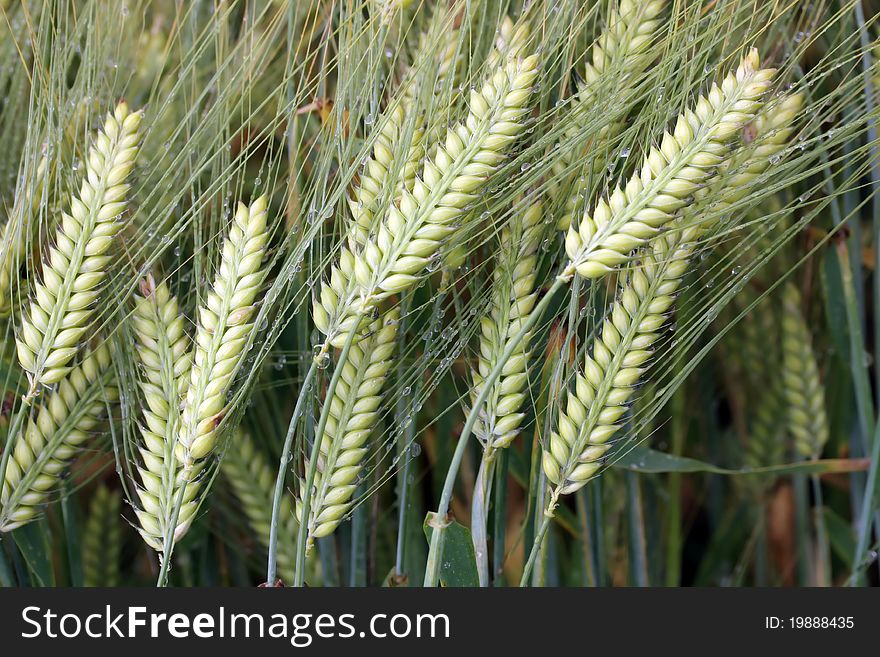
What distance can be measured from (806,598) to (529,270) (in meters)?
0.39

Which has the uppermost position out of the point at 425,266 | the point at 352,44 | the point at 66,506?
the point at 352,44

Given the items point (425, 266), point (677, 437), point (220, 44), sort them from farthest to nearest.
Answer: point (677, 437)
point (220, 44)
point (425, 266)

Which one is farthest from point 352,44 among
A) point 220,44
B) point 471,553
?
point 471,553

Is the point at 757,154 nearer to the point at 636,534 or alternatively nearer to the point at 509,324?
the point at 509,324

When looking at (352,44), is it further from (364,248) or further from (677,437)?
(677,437)

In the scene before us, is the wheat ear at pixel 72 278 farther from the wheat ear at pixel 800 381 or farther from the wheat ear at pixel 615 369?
the wheat ear at pixel 800 381

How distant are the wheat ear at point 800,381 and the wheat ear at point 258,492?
58 centimetres

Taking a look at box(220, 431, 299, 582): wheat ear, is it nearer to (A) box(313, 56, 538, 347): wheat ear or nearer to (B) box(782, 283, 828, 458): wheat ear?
(A) box(313, 56, 538, 347): wheat ear

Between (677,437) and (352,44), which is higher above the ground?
(352,44)

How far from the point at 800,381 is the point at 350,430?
0.55 metres

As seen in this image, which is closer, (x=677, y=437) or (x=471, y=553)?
(x=471, y=553)

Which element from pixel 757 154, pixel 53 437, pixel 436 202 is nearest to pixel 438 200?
pixel 436 202

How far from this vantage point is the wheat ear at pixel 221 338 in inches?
20.3

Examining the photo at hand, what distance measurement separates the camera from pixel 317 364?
0.51 m
